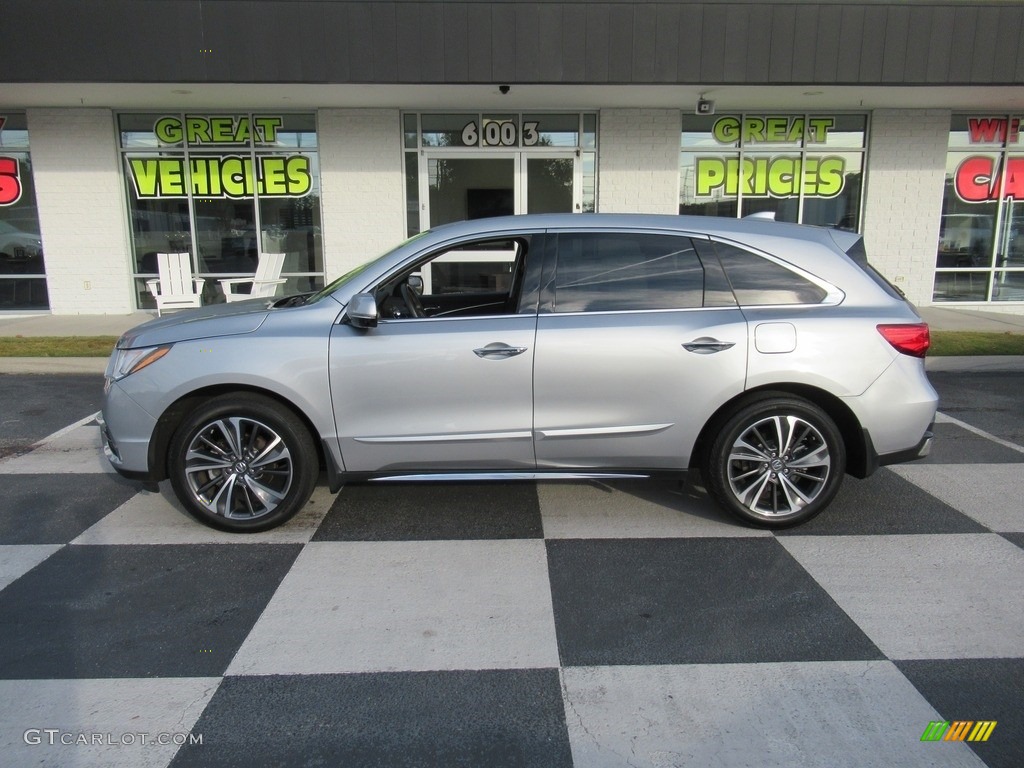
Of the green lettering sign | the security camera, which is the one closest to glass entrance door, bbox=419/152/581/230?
the security camera

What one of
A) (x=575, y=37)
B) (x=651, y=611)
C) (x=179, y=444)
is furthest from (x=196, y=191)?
(x=651, y=611)

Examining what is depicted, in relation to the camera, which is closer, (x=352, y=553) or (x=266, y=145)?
(x=352, y=553)

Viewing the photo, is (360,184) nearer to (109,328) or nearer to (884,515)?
(109,328)

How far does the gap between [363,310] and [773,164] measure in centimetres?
1137

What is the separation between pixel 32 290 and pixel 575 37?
10435 mm

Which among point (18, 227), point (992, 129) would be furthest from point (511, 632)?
point (992, 129)

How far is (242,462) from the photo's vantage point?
429 cm

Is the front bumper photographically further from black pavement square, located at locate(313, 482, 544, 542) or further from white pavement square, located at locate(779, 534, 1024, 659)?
white pavement square, located at locate(779, 534, 1024, 659)

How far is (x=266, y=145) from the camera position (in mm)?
13008

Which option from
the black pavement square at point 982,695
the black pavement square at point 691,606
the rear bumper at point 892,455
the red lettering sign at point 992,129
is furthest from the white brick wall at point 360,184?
the black pavement square at point 982,695

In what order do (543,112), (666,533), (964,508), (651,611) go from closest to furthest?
(651,611), (666,533), (964,508), (543,112)

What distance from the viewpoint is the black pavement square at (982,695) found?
2570 millimetres

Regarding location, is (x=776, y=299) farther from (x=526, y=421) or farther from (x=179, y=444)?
(x=179, y=444)

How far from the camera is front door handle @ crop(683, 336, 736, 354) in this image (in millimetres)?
4188
